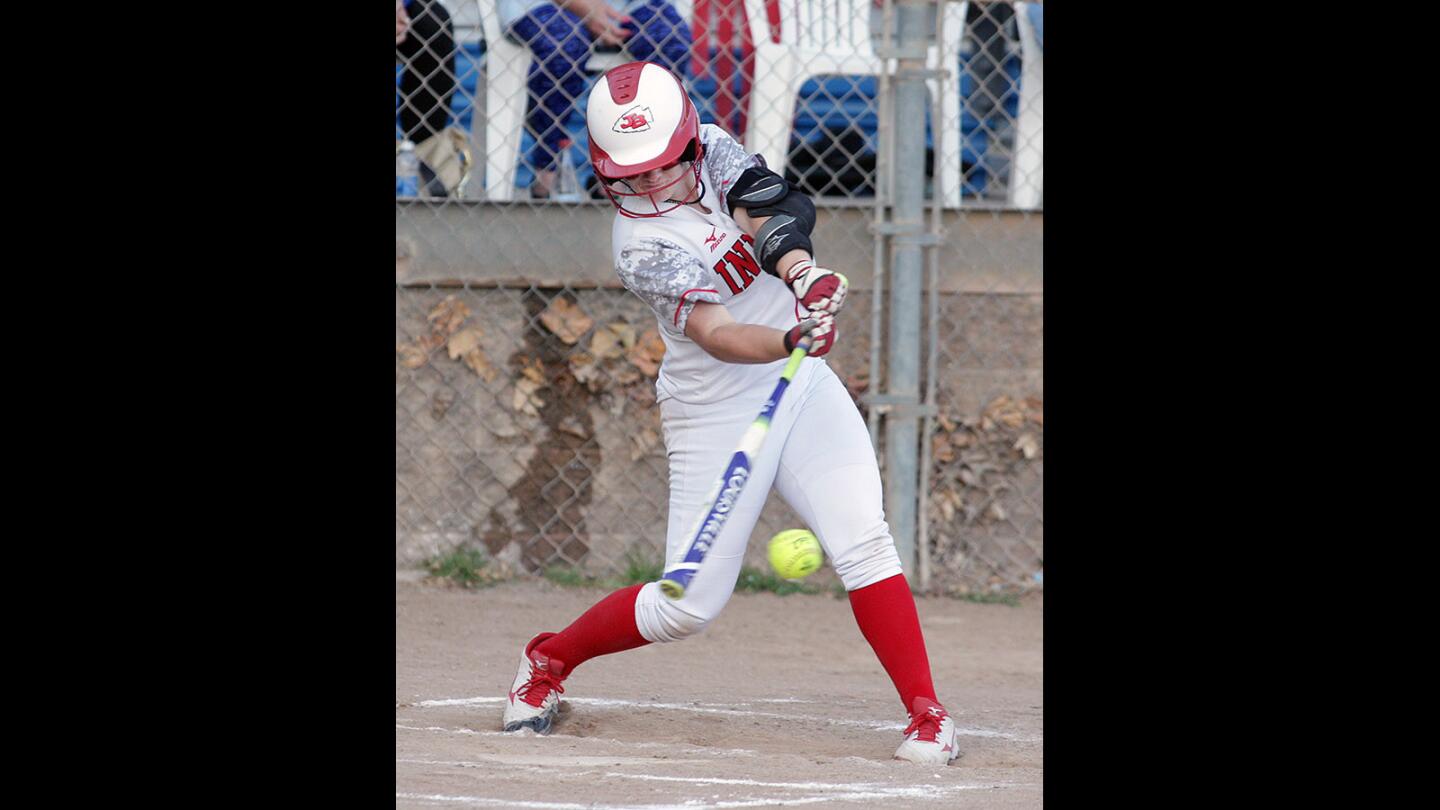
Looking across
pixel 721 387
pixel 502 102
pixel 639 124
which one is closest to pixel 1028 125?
pixel 502 102

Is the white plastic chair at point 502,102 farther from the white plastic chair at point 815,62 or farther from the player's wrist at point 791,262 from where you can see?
the player's wrist at point 791,262

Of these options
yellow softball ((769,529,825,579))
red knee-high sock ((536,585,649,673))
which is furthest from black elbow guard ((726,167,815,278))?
red knee-high sock ((536,585,649,673))

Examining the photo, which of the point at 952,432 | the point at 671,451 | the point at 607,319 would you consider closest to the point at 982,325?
the point at 952,432

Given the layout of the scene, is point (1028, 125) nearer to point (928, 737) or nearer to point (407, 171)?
point (407, 171)

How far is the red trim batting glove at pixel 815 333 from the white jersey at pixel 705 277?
0.30 meters

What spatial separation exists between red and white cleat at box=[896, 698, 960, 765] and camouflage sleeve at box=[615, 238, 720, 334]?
3.76ft

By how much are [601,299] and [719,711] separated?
2.29 meters

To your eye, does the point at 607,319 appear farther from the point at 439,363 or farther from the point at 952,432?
the point at 952,432

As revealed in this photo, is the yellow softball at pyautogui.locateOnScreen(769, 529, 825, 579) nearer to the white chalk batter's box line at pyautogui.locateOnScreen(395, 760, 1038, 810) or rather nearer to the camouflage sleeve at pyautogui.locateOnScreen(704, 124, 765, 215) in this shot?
the white chalk batter's box line at pyautogui.locateOnScreen(395, 760, 1038, 810)

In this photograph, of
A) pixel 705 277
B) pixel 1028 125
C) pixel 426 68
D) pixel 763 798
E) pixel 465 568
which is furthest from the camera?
pixel 1028 125

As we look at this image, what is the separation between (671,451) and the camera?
4070 mm

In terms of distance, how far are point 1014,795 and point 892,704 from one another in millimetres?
1298

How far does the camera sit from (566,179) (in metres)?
6.36

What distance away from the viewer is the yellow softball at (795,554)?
370 centimetres
